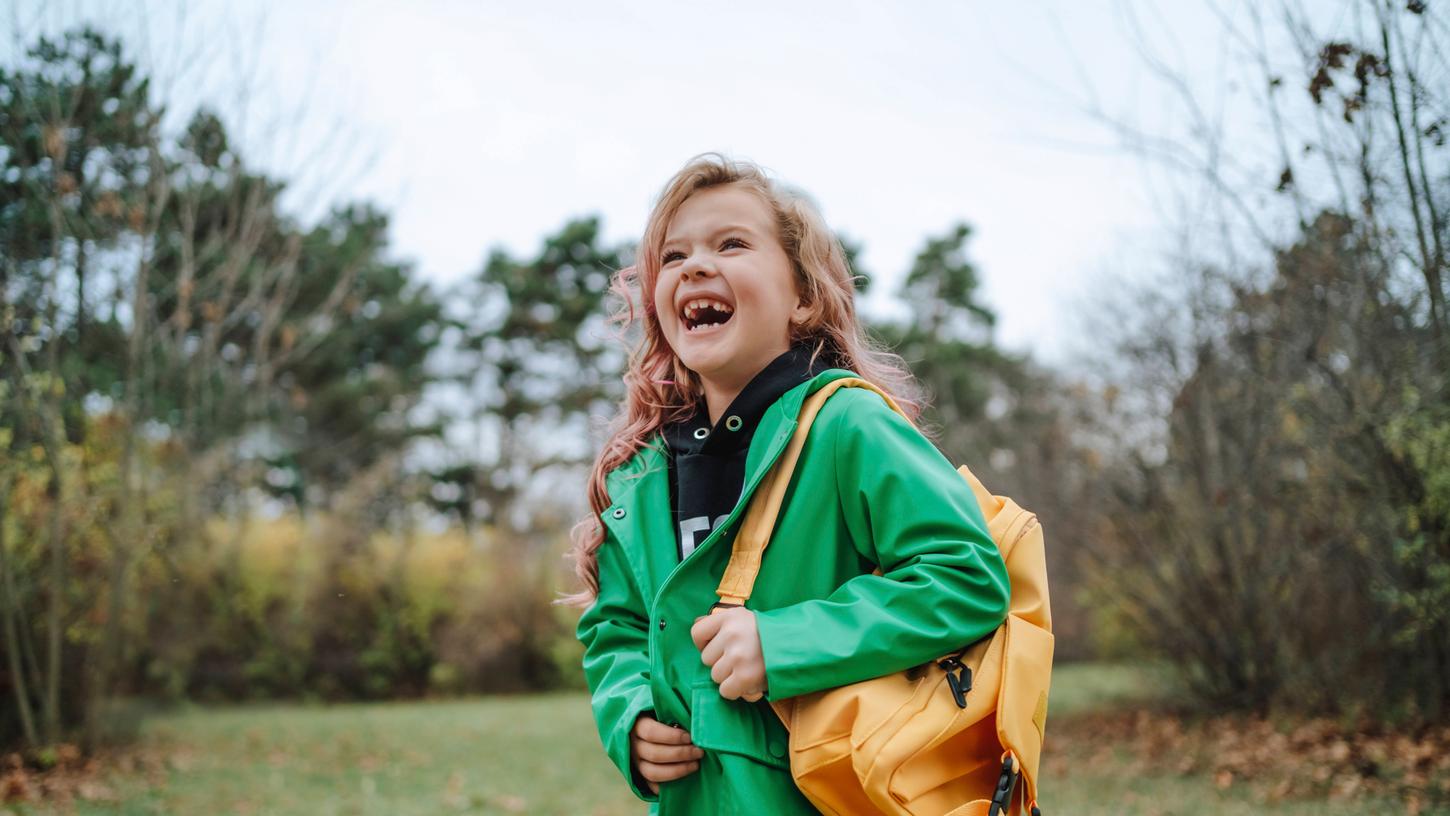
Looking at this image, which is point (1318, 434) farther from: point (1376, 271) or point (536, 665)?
point (536, 665)

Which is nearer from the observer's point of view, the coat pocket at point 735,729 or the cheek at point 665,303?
the coat pocket at point 735,729

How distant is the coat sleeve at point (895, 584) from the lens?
148 cm

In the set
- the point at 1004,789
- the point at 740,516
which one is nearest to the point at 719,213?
the point at 740,516

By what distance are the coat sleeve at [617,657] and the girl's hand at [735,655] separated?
243 millimetres

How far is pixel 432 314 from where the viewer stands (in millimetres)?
24172

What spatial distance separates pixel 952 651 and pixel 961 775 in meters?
0.18

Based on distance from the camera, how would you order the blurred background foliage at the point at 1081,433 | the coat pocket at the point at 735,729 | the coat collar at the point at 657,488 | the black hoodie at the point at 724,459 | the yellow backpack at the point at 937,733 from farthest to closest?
the blurred background foliage at the point at 1081,433 < the black hoodie at the point at 724,459 < the coat collar at the point at 657,488 < the coat pocket at the point at 735,729 < the yellow backpack at the point at 937,733

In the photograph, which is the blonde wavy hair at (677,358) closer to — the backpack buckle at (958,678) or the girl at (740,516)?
the girl at (740,516)

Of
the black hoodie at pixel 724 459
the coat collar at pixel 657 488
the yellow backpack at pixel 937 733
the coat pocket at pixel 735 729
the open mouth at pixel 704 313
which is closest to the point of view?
the yellow backpack at pixel 937 733

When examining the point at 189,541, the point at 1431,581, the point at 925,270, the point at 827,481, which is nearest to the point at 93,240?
the point at 189,541

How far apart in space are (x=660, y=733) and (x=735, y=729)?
0.53ft

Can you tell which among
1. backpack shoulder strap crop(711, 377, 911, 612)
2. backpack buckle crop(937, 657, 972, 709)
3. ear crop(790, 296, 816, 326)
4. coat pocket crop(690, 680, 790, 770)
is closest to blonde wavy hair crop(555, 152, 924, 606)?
ear crop(790, 296, 816, 326)

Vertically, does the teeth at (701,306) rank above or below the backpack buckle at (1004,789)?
above

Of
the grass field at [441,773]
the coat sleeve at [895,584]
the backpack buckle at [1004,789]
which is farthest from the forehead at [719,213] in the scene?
the grass field at [441,773]
